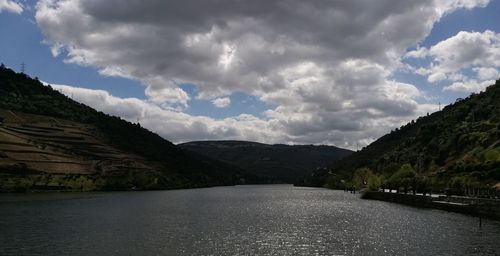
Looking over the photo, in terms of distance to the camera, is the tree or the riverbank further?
the tree

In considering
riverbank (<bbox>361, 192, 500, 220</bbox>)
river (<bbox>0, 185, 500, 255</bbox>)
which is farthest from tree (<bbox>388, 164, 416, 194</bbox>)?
river (<bbox>0, 185, 500, 255</bbox>)

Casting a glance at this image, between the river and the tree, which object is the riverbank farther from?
the tree

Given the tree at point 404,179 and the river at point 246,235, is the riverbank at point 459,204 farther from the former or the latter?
the tree at point 404,179

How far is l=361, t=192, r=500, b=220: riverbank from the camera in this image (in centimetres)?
9439

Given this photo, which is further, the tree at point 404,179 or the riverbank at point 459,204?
the tree at point 404,179

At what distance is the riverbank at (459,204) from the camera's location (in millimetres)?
94387

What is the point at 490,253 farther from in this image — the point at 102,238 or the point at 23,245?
the point at 23,245

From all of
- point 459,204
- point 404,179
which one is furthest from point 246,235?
point 404,179

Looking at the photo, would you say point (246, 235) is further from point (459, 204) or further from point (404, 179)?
point (404, 179)

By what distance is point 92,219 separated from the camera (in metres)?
104

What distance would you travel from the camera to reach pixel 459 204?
109500mm

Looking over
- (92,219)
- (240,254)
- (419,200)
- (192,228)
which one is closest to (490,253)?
(240,254)

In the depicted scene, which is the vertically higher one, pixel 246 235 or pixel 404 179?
pixel 404 179

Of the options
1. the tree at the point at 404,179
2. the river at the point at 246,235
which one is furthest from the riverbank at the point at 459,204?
the tree at the point at 404,179
